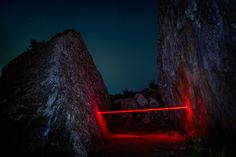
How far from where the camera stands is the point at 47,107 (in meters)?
4.88

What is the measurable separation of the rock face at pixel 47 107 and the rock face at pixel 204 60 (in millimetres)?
3315

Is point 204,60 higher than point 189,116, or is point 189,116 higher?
point 204,60

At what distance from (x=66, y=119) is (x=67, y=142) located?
0.56 m

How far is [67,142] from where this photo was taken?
15.0 feet

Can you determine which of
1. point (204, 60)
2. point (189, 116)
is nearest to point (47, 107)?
point (204, 60)

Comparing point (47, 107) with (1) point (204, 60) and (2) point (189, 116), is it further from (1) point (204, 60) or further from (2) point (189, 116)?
(2) point (189, 116)

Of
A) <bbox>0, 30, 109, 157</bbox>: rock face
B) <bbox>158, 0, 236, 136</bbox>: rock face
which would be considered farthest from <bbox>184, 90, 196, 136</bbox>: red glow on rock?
<bbox>0, 30, 109, 157</bbox>: rock face

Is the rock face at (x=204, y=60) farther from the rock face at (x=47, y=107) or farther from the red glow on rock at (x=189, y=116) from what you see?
the rock face at (x=47, y=107)

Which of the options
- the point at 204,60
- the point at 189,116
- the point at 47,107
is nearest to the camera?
the point at 47,107

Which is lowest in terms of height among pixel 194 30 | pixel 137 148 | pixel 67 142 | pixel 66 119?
pixel 137 148

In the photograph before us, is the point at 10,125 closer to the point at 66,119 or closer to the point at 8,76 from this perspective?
the point at 66,119

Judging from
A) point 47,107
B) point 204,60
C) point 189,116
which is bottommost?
point 189,116

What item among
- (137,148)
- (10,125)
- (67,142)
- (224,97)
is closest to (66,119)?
(67,142)

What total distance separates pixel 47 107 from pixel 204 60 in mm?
4188
